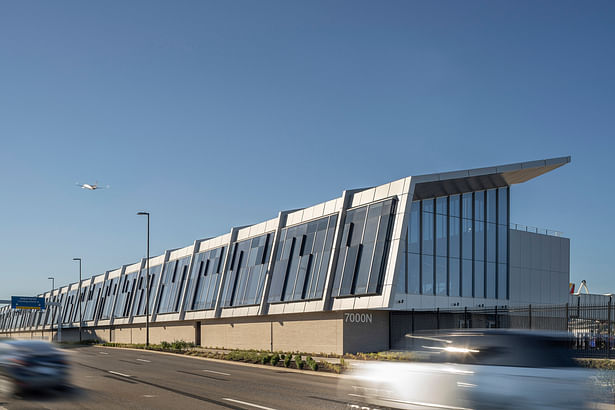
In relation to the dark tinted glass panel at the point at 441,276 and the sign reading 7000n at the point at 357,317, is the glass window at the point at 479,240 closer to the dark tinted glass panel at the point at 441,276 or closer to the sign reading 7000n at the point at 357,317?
the dark tinted glass panel at the point at 441,276

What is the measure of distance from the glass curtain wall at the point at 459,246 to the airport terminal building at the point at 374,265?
0.20 feet

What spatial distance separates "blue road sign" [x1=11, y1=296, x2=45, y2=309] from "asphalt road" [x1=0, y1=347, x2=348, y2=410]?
71751 mm

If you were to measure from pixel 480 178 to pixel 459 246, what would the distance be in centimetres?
430

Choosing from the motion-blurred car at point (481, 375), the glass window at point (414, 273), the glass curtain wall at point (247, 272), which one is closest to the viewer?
the motion-blurred car at point (481, 375)

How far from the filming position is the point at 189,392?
16656 mm

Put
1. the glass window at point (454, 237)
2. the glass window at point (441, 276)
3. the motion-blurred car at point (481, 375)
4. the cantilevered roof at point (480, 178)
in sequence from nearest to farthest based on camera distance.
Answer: the motion-blurred car at point (481, 375), the cantilevered roof at point (480, 178), the glass window at point (441, 276), the glass window at point (454, 237)

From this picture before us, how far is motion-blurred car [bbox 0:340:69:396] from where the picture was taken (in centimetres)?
1399

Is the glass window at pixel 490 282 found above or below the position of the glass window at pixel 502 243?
below

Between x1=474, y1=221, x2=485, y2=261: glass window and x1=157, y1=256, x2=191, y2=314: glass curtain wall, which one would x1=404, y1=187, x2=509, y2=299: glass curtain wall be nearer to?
x1=474, y1=221, x2=485, y2=261: glass window

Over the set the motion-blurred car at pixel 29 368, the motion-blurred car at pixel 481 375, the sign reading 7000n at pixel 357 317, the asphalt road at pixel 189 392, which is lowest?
the asphalt road at pixel 189 392

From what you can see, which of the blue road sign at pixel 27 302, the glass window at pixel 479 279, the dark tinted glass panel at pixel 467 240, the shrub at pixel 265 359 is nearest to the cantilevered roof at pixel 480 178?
the dark tinted glass panel at pixel 467 240

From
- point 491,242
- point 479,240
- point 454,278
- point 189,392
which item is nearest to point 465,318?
point 454,278

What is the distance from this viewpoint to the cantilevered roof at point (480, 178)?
3378 cm

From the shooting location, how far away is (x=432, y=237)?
36156 mm
